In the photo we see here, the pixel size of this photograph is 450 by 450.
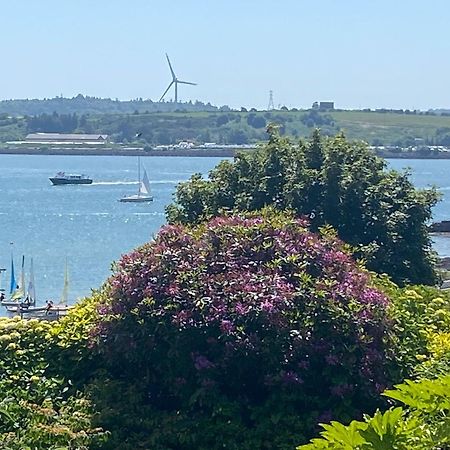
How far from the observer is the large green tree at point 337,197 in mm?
18078

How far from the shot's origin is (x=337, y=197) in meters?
18.4

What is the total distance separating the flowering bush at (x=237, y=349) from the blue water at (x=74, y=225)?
33984 millimetres

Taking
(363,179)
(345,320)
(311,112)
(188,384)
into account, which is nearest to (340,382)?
(345,320)

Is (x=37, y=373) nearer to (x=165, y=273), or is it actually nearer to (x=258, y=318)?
(x=165, y=273)

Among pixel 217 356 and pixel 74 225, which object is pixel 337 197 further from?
pixel 74 225

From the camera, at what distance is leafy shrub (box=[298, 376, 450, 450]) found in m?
5.30

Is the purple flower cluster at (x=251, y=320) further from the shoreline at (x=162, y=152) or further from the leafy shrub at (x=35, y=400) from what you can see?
the shoreline at (x=162, y=152)

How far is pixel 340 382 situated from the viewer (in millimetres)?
10734

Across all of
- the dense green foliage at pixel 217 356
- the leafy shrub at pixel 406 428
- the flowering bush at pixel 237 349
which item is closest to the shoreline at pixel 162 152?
the dense green foliage at pixel 217 356

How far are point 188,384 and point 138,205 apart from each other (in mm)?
99024

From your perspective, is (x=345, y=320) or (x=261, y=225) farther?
(x=261, y=225)

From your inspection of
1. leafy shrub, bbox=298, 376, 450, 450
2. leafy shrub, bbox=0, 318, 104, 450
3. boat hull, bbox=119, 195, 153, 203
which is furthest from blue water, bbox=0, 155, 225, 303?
leafy shrub, bbox=298, 376, 450, 450

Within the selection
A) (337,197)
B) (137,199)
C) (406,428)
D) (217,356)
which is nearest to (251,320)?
(217,356)

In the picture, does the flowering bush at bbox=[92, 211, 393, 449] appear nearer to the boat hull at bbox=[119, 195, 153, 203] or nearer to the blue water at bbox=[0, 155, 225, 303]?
the blue water at bbox=[0, 155, 225, 303]
